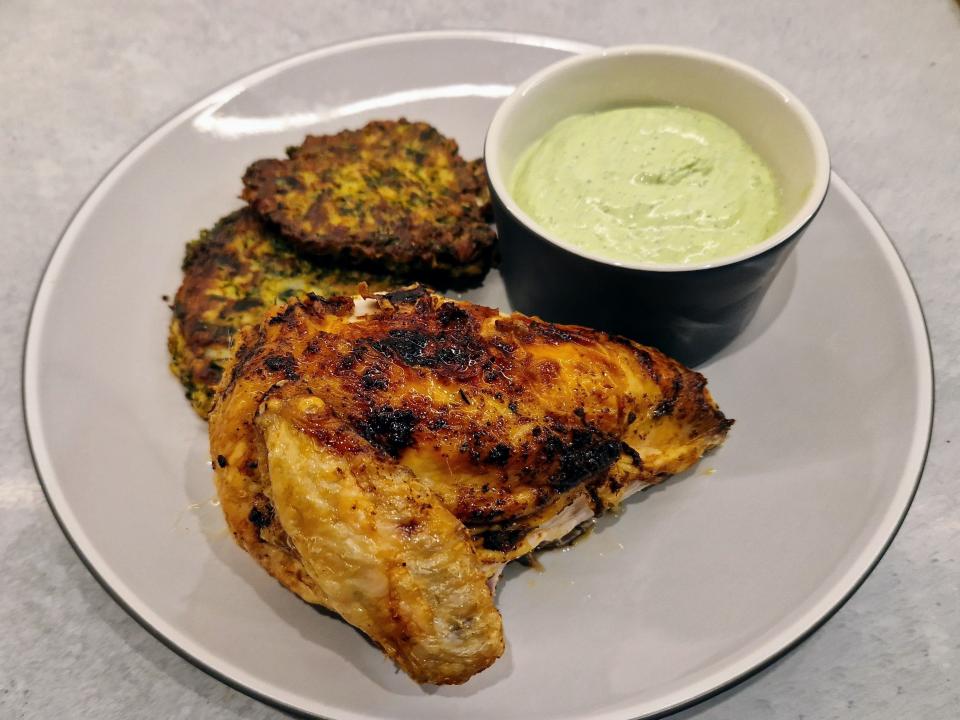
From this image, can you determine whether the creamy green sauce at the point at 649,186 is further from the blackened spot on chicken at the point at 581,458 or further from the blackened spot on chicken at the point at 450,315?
the blackened spot on chicken at the point at 581,458

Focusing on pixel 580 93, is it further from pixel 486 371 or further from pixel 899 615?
pixel 899 615

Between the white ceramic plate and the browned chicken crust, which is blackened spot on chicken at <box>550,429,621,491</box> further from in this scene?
the browned chicken crust

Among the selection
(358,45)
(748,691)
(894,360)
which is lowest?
(748,691)

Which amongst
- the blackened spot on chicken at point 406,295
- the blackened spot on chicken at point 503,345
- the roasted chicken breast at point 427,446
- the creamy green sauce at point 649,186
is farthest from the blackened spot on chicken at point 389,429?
the creamy green sauce at point 649,186

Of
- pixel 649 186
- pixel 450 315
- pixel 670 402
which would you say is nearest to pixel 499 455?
pixel 450 315

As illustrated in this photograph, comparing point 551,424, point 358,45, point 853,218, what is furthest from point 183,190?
point 853,218
